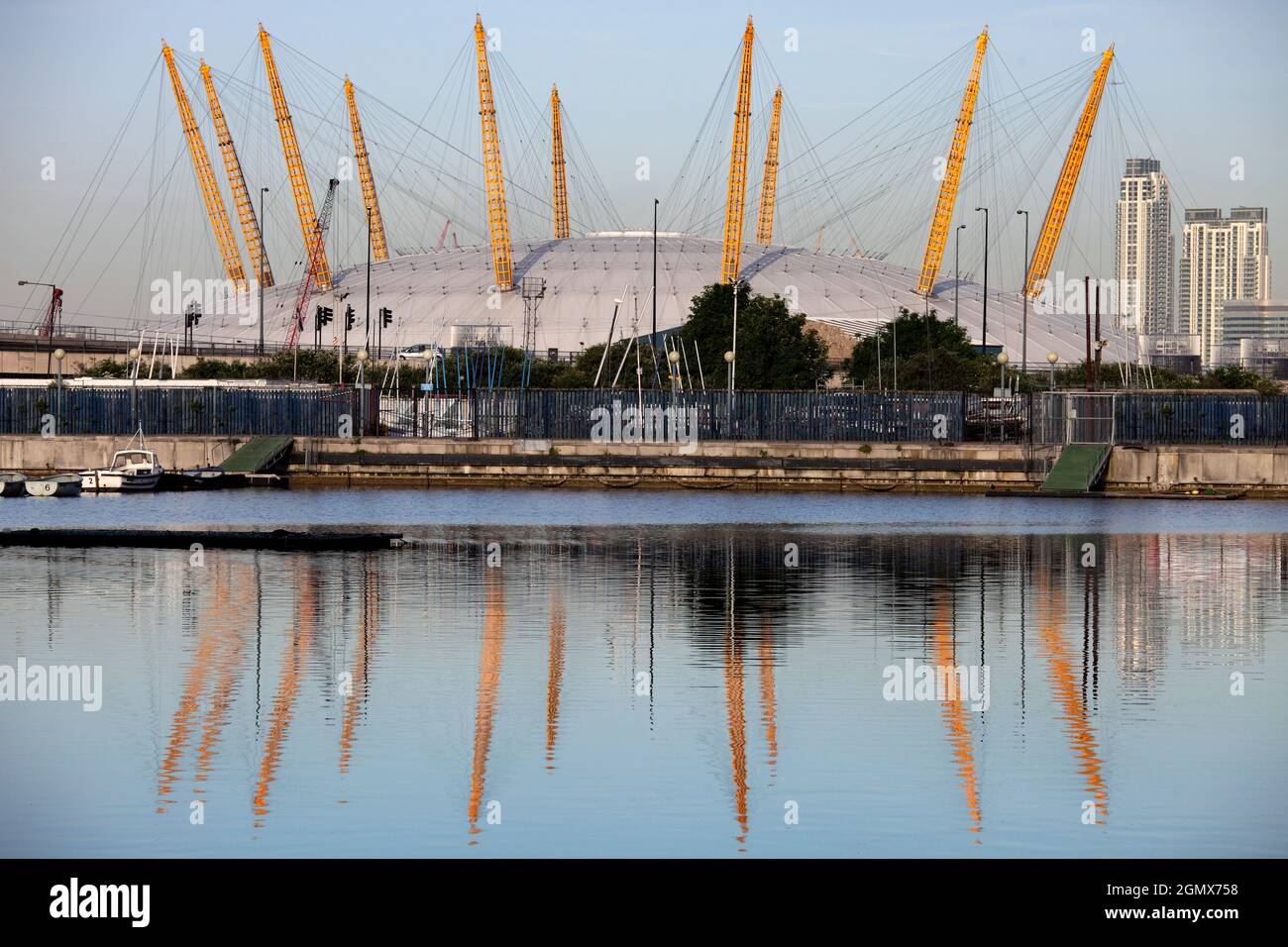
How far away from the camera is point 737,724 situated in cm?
2053

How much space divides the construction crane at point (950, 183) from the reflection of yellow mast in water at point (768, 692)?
418ft

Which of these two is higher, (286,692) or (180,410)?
(180,410)

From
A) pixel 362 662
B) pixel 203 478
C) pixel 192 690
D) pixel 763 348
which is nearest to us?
pixel 192 690

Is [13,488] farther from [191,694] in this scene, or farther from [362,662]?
[191,694]

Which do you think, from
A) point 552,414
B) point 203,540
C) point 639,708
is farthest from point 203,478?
point 639,708

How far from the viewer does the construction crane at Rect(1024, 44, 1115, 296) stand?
150750mm

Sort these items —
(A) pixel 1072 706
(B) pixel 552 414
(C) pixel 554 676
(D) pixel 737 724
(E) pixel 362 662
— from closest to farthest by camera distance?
(D) pixel 737 724, (A) pixel 1072 706, (C) pixel 554 676, (E) pixel 362 662, (B) pixel 552 414

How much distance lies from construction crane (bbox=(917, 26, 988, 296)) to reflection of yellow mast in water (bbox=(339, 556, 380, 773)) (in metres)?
120

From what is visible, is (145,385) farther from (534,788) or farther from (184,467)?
(534,788)

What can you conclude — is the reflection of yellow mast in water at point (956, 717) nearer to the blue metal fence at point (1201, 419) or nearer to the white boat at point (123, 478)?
the blue metal fence at point (1201, 419)

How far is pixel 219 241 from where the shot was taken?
175125mm

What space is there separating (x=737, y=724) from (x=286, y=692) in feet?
17.8

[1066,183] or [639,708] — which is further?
[1066,183]
